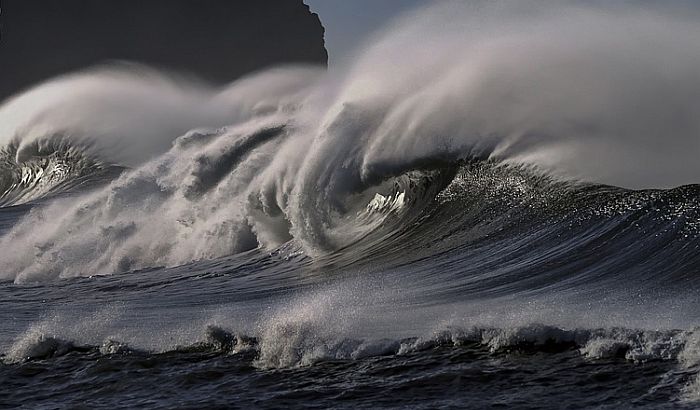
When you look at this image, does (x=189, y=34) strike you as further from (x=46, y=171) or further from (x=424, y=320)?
(x=424, y=320)

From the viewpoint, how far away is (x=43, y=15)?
121 m

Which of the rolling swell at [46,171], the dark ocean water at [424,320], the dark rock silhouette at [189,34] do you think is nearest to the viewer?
the dark ocean water at [424,320]

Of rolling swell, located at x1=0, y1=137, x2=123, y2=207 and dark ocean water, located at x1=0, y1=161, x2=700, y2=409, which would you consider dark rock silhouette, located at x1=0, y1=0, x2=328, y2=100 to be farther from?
dark ocean water, located at x1=0, y1=161, x2=700, y2=409

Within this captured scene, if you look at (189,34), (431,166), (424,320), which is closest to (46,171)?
(431,166)

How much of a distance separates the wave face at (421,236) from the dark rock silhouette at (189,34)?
108 m

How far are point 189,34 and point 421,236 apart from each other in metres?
121

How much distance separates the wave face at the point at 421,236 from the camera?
8.02 metres

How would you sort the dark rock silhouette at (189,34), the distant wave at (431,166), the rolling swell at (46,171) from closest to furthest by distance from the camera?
the distant wave at (431,166) → the rolling swell at (46,171) → the dark rock silhouette at (189,34)

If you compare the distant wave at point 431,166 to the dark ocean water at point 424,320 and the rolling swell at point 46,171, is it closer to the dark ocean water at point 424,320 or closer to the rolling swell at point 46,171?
the dark ocean water at point 424,320

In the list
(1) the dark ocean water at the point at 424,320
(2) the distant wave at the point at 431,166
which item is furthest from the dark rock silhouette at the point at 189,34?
(1) the dark ocean water at the point at 424,320

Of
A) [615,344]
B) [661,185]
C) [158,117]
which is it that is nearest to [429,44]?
[661,185]

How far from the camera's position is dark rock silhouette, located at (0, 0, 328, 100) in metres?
126

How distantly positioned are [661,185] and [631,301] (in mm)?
4446

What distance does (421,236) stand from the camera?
565 inches
